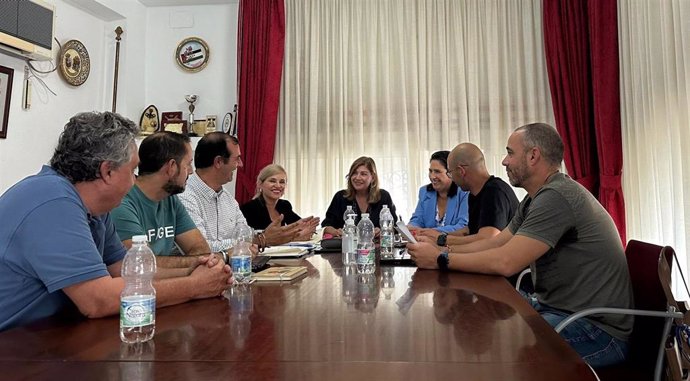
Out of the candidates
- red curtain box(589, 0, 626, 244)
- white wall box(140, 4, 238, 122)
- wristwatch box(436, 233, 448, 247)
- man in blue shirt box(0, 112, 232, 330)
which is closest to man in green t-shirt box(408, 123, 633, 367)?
wristwatch box(436, 233, 448, 247)

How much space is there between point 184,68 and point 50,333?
13.4 feet

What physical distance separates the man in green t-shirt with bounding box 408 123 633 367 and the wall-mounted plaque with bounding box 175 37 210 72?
367cm

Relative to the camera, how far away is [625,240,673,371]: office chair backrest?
58.9 inches

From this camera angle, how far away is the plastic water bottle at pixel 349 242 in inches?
74.6

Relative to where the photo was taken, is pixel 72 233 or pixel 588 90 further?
pixel 588 90

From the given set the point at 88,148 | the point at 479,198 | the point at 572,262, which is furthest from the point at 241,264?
the point at 479,198

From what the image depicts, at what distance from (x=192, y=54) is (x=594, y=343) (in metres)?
4.29

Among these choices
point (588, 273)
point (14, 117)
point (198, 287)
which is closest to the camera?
point (198, 287)

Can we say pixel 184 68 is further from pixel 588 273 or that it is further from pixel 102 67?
pixel 588 273

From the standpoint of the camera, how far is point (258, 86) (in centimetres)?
438

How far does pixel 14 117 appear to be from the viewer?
3473mm

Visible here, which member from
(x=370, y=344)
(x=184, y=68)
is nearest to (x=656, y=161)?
(x=370, y=344)

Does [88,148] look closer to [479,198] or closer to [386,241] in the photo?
[386,241]

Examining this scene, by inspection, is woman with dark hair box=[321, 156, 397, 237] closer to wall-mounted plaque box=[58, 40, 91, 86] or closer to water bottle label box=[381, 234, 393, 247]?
water bottle label box=[381, 234, 393, 247]
